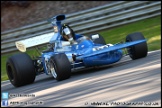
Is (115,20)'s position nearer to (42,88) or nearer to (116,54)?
(116,54)

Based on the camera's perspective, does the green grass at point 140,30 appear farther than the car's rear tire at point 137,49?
Yes

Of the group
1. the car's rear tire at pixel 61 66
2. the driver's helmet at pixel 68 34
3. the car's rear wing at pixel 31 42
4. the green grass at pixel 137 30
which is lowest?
the green grass at pixel 137 30

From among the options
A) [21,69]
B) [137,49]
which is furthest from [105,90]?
[137,49]

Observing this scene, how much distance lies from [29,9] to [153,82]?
18.5m

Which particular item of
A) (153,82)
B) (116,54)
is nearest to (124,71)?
(116,54)

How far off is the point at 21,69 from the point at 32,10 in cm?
1489

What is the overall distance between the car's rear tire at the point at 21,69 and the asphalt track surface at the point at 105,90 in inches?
10.2

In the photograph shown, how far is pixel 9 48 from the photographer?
2262 cm

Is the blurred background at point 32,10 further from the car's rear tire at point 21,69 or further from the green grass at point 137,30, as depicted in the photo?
the car's rear tire at point 21,69

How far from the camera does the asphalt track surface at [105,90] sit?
7.13 m

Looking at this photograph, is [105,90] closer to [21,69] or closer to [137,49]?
[21,69]

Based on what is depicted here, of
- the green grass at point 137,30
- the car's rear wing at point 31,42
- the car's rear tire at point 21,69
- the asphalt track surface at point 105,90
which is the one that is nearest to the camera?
the asphalt track surface at point 105,90

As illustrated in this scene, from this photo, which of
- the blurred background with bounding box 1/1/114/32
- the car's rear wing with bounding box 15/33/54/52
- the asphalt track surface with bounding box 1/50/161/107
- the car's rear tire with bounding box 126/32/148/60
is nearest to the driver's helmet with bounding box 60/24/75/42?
the car's rear wing with bounding box 15/33/54/52

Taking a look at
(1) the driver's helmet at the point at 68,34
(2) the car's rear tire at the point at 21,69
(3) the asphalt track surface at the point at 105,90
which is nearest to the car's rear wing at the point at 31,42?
(1) the driver's helmet at the point at 68,34
